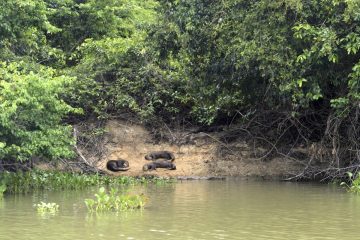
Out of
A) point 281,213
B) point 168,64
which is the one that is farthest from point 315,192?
point 168,64

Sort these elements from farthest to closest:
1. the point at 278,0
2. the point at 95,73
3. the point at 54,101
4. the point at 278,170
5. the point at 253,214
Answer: the point at 95,73 < the point at 278,170 < the point at 278,0 < the point at 54,101 < the point at 253,214

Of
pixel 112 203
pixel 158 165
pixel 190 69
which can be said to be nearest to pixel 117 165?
pixel 158 165

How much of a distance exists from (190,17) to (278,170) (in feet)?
17.7

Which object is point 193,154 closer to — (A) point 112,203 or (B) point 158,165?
(B) point 158,165

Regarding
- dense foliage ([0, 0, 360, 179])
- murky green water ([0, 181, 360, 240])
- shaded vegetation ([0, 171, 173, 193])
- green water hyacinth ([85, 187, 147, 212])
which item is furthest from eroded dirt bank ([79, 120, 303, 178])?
green water hyacinth ([85, 187, 147, 212])

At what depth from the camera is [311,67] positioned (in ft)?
48.0

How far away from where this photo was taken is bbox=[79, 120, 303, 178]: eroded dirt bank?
1858 cm

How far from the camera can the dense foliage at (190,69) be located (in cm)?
1353

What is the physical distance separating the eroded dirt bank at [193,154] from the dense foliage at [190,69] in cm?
61

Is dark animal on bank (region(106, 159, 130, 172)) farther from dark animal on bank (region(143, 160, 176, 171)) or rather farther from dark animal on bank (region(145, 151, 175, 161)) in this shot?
dark animal on bank (region(145, 151, 175, 161))

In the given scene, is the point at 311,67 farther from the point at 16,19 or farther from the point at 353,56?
the point at 16,19

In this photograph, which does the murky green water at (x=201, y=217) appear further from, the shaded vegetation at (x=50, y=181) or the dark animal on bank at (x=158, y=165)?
the dark animal on bank at (x=158, y=165)

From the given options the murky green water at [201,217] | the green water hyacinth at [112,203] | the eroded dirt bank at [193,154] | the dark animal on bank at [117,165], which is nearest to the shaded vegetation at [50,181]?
the murky green water at [201,217]

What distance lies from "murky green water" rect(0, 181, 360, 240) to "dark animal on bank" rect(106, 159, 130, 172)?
4.34 metres
